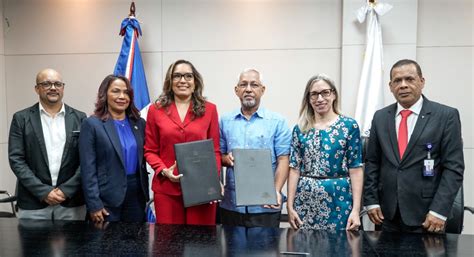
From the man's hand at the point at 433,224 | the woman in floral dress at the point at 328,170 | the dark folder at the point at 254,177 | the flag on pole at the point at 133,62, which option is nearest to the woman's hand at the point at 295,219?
the woman in floral dress at the point at 328,170

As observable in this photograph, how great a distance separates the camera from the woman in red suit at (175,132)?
2533 mm

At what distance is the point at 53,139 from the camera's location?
2777mm

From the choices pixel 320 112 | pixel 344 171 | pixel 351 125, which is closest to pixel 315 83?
pixel 320 112

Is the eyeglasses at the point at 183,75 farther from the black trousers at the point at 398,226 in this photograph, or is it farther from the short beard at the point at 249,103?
the black trousers at the point at 398,226

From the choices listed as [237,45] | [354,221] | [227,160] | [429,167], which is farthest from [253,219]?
[237,45]

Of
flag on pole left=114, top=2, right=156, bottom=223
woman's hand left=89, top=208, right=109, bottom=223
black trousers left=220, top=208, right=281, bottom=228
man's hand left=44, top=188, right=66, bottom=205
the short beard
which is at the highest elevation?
flag on pole left=114, top=2, right=156, bottom=223

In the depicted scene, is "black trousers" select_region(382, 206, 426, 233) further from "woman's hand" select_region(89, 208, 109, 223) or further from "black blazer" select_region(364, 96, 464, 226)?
"woman's hand" select_region(89, 208, 109, 223)

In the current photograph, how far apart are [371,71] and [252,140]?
5.48 ft

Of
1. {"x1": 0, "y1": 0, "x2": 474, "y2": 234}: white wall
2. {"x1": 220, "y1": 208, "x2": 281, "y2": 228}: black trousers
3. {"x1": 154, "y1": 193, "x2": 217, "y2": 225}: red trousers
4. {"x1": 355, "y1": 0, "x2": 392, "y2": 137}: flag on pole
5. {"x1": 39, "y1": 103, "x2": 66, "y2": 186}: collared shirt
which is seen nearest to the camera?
{"x1": 154, "y1": 193, "x2": 217, "y2": 225}: red trousers

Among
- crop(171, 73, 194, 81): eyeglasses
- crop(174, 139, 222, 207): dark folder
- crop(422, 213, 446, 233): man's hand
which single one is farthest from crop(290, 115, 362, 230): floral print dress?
crop(171, 73, 194, 81): eyeglasses

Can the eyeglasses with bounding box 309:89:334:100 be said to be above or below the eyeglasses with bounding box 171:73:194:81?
below

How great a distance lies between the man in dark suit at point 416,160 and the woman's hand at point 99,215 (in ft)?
5.68

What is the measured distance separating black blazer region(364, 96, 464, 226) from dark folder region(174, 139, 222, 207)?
1.06 meters

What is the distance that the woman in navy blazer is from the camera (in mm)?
2553
